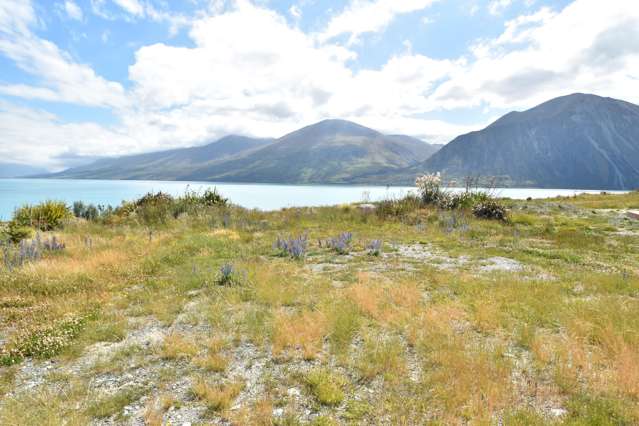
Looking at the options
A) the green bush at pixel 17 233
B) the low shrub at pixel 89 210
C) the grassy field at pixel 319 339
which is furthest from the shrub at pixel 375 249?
the low shrub at pixel 89 210

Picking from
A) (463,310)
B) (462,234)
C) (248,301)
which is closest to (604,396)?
(463,310)

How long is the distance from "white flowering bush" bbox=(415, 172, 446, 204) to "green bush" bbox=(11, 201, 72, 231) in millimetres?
23145

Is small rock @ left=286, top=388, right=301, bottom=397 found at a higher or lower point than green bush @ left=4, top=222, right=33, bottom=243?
lower

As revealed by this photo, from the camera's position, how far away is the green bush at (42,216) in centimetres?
1557

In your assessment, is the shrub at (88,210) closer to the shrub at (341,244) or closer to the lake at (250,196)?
the lake at (250,196)

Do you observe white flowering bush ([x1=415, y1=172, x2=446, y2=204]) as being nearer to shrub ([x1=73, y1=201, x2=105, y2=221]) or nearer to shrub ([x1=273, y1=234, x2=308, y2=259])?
shrub ([x1=273, y1=234, x2=308, y2=259])

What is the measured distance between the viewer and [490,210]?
19.5 m

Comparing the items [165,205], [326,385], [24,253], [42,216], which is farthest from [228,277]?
[165,205]

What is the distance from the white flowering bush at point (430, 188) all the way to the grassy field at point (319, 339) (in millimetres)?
12870

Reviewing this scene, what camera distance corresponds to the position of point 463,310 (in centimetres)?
623

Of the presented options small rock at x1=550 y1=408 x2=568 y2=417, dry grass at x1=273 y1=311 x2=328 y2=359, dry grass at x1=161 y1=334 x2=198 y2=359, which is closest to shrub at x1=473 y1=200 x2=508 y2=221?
dry grass at x1=273 y1=311 x2=328 y2=359

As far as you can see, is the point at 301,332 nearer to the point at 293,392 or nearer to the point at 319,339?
the point at 319,339

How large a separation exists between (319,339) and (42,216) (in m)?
18.4

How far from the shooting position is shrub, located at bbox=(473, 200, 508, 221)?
62.1ft
